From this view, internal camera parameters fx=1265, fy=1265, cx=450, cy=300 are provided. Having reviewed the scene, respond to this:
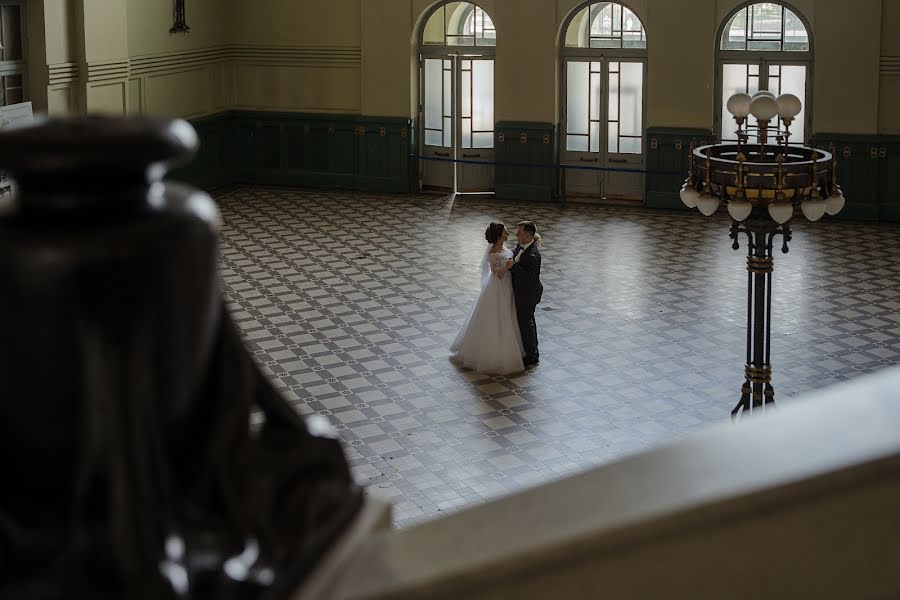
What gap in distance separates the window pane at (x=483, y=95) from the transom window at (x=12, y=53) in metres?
6.33

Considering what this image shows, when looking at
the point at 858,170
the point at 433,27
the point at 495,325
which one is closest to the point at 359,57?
the point at 433,27

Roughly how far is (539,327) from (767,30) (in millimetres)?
6958

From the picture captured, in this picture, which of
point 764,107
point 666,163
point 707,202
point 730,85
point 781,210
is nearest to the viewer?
point 781,210

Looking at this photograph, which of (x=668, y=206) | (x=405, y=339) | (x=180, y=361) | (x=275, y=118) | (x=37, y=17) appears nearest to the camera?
(x=180, y=361)

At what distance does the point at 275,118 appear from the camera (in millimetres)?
19094

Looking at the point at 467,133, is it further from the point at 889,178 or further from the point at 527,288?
the point at 527,288

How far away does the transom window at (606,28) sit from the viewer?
→ 17.1m

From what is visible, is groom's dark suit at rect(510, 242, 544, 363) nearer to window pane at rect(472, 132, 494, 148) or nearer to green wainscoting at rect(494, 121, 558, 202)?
green wainscoting at rect(494, 121, 558, 202)

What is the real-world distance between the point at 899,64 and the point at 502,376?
8378mm

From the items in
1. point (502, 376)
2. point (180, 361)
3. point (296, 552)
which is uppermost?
point (180, 361)

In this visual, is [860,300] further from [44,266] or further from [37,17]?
[44,266]

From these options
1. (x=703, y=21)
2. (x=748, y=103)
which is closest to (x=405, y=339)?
(x=748, y=103)

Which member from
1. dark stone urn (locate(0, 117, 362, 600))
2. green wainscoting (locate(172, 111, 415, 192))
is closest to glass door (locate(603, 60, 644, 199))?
green wainscoting (locate(172, 111, 415, 192))

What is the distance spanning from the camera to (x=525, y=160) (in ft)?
58.6
